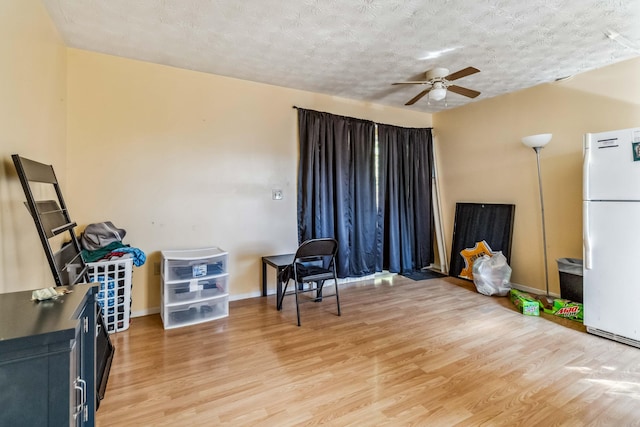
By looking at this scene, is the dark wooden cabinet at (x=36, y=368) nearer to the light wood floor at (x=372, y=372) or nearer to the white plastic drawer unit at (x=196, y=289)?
the light wood floor at (x=372, y=372)

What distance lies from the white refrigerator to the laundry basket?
4.08 m

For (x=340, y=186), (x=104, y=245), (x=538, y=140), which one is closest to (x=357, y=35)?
(x=340, y=186)

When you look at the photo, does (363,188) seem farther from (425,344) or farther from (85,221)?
(85,221)

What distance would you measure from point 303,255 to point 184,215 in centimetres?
139

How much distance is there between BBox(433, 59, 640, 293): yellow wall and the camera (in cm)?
307

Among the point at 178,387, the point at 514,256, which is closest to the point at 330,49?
the point at 178,387

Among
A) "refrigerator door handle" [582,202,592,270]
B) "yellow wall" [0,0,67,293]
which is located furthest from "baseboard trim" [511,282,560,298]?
"yellow wall" [0,0,67,293]

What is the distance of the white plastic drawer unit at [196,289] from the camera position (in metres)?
2.77

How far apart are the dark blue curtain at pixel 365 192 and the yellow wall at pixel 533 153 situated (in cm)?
52

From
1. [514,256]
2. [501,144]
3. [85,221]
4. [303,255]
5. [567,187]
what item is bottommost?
[514,256]

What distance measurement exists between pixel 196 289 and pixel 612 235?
369cm

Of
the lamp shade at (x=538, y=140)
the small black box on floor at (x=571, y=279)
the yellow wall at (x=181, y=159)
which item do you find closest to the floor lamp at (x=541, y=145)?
the lamp shade at (x=538, y=140)

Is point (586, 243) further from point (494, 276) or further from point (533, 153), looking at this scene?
point (533, 153)

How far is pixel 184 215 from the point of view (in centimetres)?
320
